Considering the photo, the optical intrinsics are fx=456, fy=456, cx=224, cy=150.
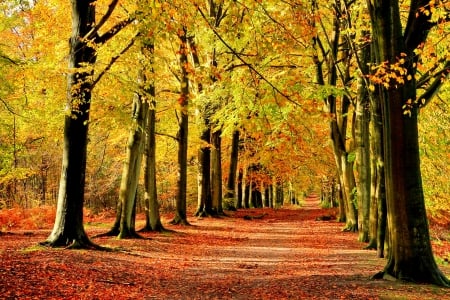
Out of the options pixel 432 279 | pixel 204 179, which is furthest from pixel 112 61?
pixel 204 179

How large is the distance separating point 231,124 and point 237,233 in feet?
18.2

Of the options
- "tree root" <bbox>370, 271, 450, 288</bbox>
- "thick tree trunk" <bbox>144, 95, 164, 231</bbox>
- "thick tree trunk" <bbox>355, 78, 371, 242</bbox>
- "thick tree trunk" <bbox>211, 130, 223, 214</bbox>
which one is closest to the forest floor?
"tree root" <bbox>370, 271, 450, 288</bbox>

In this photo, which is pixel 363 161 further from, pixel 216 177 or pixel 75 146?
pixel 216 177

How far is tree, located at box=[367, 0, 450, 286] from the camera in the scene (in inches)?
315

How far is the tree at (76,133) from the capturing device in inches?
438

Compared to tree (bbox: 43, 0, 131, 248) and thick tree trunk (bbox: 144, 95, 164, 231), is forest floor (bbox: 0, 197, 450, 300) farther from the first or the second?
thick tree trunk (bbox: 144, 95, 164, 231)

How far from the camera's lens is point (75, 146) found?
11477 millimetres

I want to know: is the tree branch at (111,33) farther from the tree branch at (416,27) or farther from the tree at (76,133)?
the tree branch at (416,27)

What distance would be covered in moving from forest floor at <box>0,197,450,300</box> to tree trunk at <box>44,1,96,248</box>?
743 millimetres

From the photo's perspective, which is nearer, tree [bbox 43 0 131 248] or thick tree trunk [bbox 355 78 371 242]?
tree [bbox 43 0 131 248]

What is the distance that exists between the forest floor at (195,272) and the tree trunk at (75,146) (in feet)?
2.44

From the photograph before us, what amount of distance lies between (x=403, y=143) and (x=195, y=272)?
17.2 ft

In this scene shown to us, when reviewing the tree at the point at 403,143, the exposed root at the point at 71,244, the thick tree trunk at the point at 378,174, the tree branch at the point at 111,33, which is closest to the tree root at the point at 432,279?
the tree at the point at 403,143

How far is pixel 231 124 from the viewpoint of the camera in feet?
54.5
